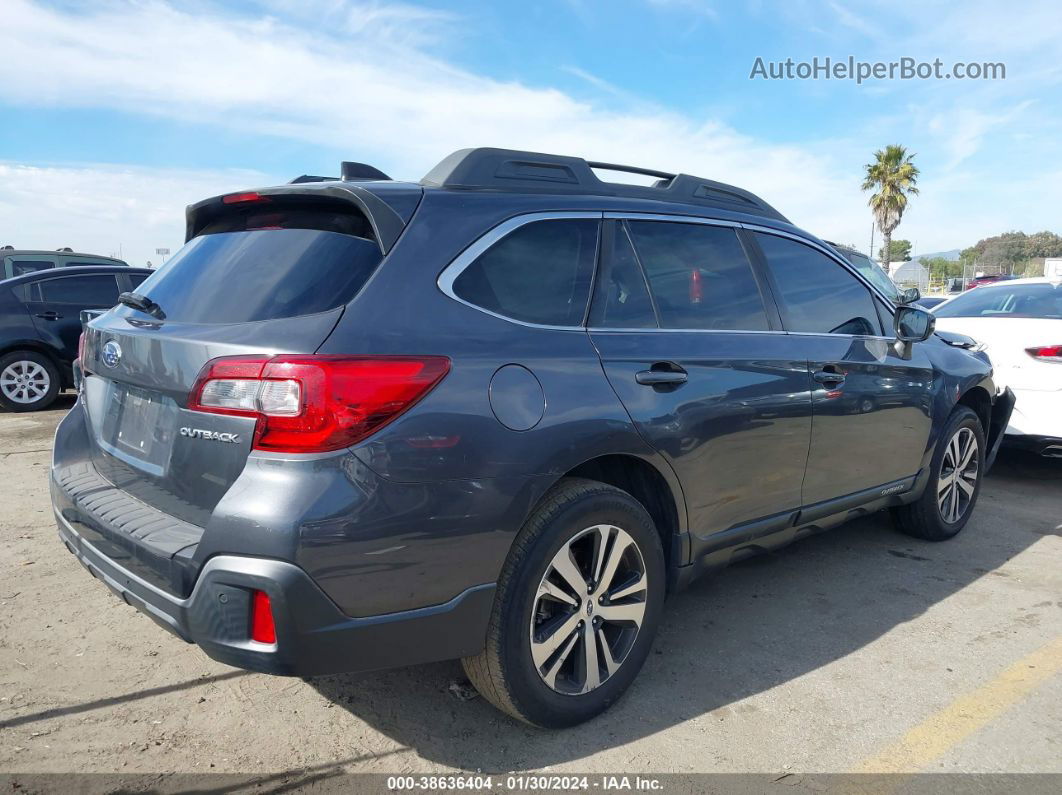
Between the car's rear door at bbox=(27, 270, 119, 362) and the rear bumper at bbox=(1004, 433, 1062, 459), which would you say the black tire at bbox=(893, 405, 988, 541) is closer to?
the rear bumper at bbox=(1004, 433, 1062, 459)

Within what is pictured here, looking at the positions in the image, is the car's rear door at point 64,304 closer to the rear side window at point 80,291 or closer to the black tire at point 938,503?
the rear side window at point 80,291

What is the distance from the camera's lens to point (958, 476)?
4699 millimetres

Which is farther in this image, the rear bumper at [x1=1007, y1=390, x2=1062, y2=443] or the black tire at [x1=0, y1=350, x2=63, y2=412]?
the black tire at [x1=0, y1=350, x2=63, y2=412]

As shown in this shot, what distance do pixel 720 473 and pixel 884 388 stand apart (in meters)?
1.38

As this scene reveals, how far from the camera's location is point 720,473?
3.02m

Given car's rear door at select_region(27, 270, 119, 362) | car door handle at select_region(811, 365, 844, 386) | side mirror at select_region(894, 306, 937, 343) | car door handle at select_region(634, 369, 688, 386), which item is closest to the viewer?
car door handle at select_region(634, 369, 688, 386)

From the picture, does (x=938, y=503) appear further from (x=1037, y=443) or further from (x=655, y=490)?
(x=655, y=490)

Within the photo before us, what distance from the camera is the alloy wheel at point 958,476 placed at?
181 inches

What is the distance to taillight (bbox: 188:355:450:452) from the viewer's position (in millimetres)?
2053

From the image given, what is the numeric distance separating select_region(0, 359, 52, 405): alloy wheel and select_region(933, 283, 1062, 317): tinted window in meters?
8.89

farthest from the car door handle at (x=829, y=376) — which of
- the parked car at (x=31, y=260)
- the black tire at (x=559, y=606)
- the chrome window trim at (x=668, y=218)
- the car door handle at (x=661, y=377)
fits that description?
the parked car at (x=31, y=260)

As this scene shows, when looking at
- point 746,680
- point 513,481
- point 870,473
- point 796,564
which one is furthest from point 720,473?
point 796,564

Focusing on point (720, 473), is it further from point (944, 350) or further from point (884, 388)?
point (944, 350)

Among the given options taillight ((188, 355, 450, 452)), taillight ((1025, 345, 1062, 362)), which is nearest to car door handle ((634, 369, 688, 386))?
taillight ((188, 355, 450, 452))
